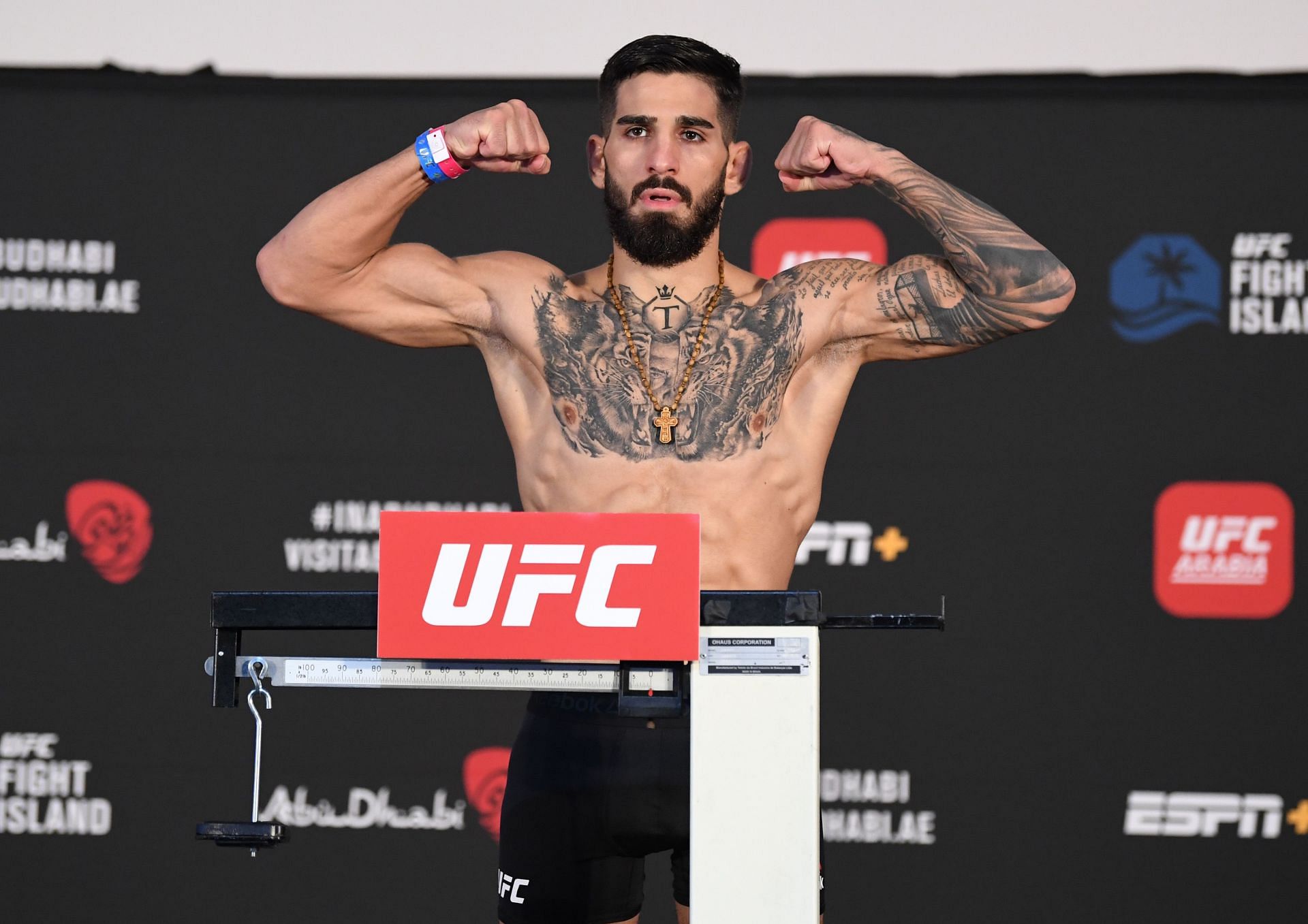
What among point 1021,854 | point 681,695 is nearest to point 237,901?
point 1021,854

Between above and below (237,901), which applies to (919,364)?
above

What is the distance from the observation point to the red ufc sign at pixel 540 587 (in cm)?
144

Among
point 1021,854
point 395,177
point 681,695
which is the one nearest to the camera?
point 681,695

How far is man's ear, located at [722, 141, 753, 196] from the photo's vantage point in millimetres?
2375

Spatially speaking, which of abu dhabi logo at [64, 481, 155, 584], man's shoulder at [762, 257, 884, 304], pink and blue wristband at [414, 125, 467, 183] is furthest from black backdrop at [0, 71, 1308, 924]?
pink and blue wristband at [414, 125, 467, 183]

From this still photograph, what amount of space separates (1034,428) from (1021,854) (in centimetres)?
96

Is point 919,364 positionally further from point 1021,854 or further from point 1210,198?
point 1021,854

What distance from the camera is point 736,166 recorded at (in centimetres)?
240

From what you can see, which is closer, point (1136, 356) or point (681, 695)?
point (681, 695)

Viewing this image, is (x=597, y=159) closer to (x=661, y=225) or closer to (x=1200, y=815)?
(x=661, y=225)

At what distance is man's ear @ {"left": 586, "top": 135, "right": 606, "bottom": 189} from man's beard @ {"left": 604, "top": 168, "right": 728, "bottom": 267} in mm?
53

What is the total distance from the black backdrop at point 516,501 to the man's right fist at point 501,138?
1.22 metres

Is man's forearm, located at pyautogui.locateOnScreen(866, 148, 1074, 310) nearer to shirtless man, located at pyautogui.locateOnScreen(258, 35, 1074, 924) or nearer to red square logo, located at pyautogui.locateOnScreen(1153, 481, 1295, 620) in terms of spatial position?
shirtless man, located at pyautogui.locateOnScreen(258, 35, 1074, 924)

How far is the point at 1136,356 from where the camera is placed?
3.29 m
